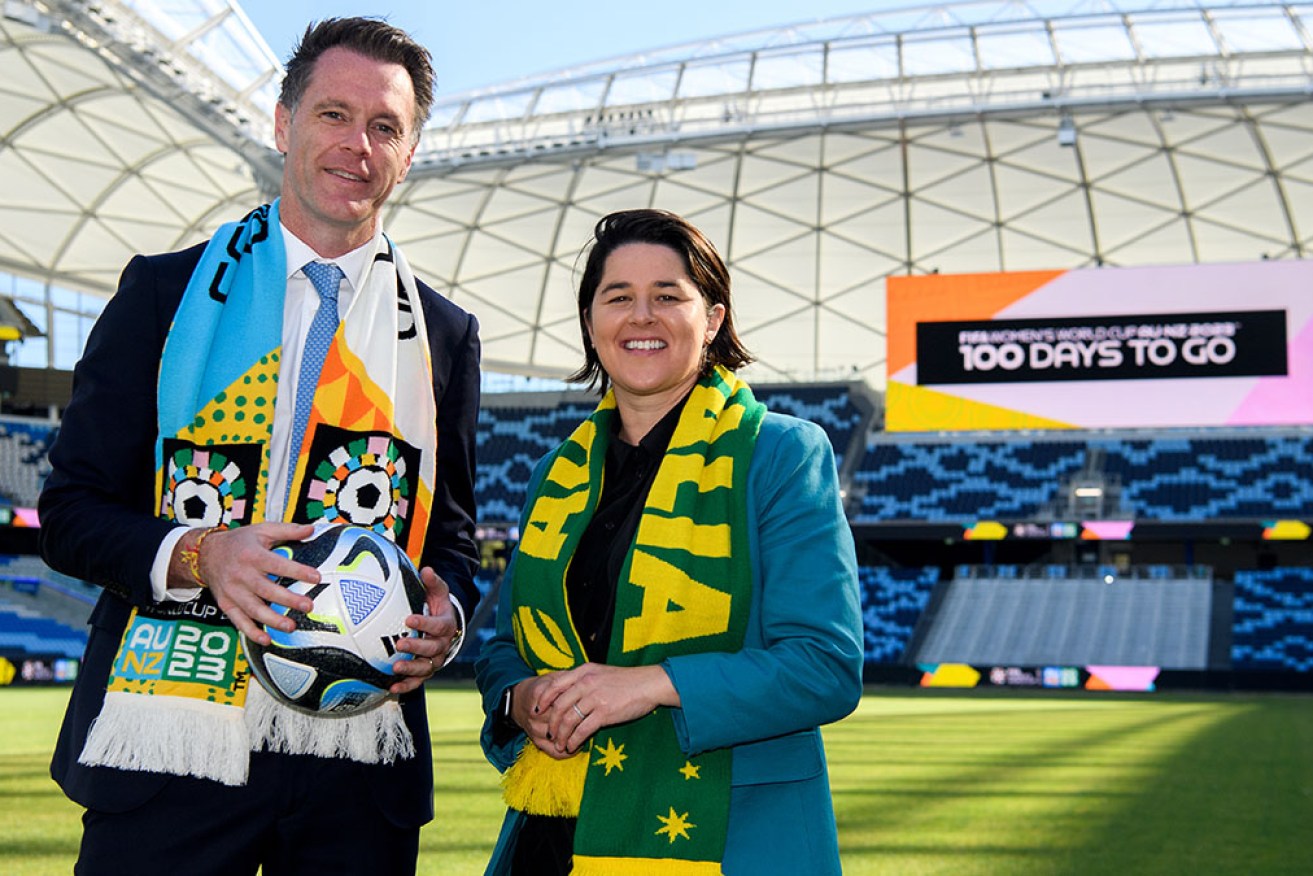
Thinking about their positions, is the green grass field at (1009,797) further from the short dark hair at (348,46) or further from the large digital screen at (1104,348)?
the large digital screen at (1104,348)

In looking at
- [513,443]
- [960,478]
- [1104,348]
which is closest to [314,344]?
[1104,348]

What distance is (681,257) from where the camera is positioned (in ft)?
9.23

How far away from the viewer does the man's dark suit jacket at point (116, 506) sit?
253 cm

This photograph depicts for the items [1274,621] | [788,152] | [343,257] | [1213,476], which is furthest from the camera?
[1213,476]

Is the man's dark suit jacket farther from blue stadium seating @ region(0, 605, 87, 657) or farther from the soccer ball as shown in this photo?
blue stadium seating @ region(0, 605, 87, 657)

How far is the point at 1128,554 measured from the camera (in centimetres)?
3975

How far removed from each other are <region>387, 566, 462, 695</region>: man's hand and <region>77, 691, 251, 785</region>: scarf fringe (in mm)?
326

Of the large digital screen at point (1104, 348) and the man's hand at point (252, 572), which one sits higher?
the large digital screen at point (1104, 348)

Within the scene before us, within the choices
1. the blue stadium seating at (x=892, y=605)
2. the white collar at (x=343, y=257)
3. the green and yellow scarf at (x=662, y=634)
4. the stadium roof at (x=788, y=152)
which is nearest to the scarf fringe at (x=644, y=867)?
the green and yellow scarf at (x=662, y=634)

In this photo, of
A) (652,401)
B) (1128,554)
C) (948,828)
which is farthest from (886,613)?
(652,401)

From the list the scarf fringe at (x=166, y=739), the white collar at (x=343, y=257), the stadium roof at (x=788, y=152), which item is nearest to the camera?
the scarf fringe at (x=166, y=739)

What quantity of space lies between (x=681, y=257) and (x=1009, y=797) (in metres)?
9.16

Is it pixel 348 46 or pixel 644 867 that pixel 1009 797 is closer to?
pixel 644 867

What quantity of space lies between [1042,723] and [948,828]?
1152cm
